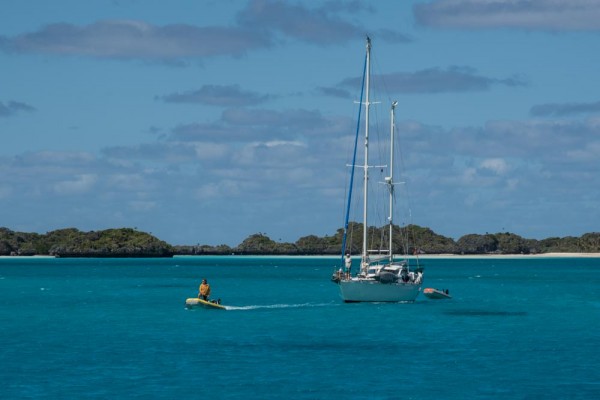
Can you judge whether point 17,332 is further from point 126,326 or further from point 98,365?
point 98,365

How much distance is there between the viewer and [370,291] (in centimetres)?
9956

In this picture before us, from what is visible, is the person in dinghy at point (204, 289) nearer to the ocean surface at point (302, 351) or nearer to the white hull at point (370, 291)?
the ocean surface at point (302, 351)

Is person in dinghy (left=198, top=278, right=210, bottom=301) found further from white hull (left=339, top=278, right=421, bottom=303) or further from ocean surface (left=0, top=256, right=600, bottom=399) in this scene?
white hull (left=339, top=278, right=421, bottom=303)

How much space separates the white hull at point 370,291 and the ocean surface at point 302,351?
116 centimetres

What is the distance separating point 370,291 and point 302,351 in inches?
1312

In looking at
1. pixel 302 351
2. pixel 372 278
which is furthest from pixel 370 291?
pixel 302 351

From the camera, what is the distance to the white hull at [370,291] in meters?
99.1

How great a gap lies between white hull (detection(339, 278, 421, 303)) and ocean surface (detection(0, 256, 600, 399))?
1162 mm

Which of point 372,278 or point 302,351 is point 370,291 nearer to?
point 372,278

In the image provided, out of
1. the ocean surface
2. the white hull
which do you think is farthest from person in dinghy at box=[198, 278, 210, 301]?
the white hull

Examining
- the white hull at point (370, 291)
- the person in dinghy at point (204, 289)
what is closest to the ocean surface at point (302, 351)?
the white hull at point (370, 291)

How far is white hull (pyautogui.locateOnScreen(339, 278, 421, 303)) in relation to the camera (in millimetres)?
99062

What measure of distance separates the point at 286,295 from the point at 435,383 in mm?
80554

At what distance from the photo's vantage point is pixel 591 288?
158625 millimetres
